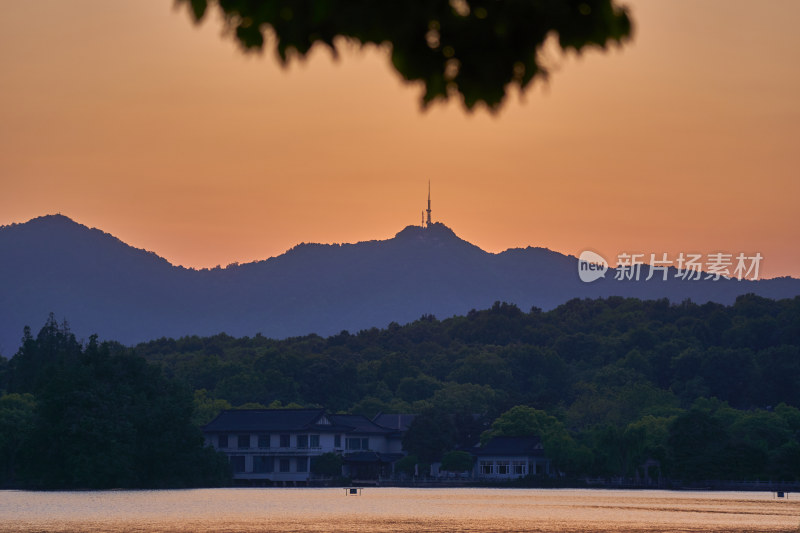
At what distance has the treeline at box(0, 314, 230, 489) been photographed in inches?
2808

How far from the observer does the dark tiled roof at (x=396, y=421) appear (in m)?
104

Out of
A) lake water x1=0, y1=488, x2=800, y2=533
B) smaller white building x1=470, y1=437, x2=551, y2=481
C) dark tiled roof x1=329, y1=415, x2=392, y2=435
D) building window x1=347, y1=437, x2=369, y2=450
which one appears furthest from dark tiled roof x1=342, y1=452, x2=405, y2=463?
lake water x1=0, y1=488, x2=800, y2=533

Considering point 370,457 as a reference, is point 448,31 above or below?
below

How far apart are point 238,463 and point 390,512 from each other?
157 feet

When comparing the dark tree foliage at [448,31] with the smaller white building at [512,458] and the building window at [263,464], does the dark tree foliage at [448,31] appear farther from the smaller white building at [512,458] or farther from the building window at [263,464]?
the building window at [263,464]

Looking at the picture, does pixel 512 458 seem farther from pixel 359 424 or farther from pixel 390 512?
pixel 390 512

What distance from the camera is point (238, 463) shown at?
97438mm

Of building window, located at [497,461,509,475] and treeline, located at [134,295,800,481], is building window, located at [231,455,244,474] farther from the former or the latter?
building window, located at [497,461,509,475]

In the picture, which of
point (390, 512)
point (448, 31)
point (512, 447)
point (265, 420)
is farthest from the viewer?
point (265, 420)

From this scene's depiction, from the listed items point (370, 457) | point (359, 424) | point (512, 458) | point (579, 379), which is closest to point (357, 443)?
point (359, 424)

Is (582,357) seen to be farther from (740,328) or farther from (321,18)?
(321,18)

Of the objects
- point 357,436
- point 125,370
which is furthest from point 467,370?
point 125,370

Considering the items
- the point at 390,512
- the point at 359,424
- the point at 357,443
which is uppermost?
the point at 359,424

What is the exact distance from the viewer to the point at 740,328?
131m
